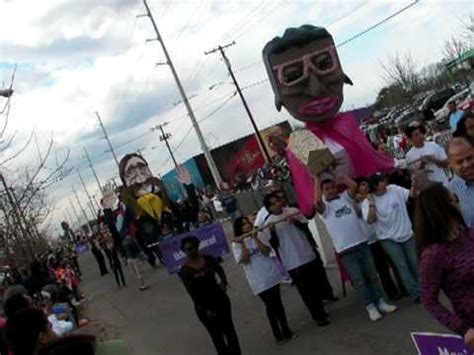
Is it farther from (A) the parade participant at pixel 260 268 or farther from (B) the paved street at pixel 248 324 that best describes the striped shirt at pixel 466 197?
(A) the parade participant at pixel 260 268

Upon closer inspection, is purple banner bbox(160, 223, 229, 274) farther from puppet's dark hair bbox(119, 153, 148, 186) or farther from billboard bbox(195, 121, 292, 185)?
billboard bbox(195, 121, 292, 185)

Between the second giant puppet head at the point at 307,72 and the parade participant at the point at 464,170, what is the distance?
4.22 m

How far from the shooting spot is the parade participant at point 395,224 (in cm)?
734

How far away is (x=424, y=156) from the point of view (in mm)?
8023

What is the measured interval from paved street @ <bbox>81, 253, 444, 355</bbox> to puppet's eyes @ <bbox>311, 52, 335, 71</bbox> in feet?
9.65

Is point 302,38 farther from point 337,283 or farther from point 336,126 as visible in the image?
point 337,283

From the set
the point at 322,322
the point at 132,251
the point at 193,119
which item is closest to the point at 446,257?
the point at 322,322

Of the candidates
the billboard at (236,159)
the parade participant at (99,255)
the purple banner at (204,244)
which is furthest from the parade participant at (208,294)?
the billboard at (236,159)

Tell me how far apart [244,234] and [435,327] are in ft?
8.07

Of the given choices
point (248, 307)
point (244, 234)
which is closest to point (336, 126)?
point (244, 234)

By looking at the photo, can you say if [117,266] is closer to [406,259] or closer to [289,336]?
[289,336]

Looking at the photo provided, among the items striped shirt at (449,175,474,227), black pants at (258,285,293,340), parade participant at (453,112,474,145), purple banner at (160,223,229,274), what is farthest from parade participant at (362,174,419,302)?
purple banner at (160,223,229,274)

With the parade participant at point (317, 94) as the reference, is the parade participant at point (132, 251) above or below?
below

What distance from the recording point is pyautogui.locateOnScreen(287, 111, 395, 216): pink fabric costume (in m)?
8.20
